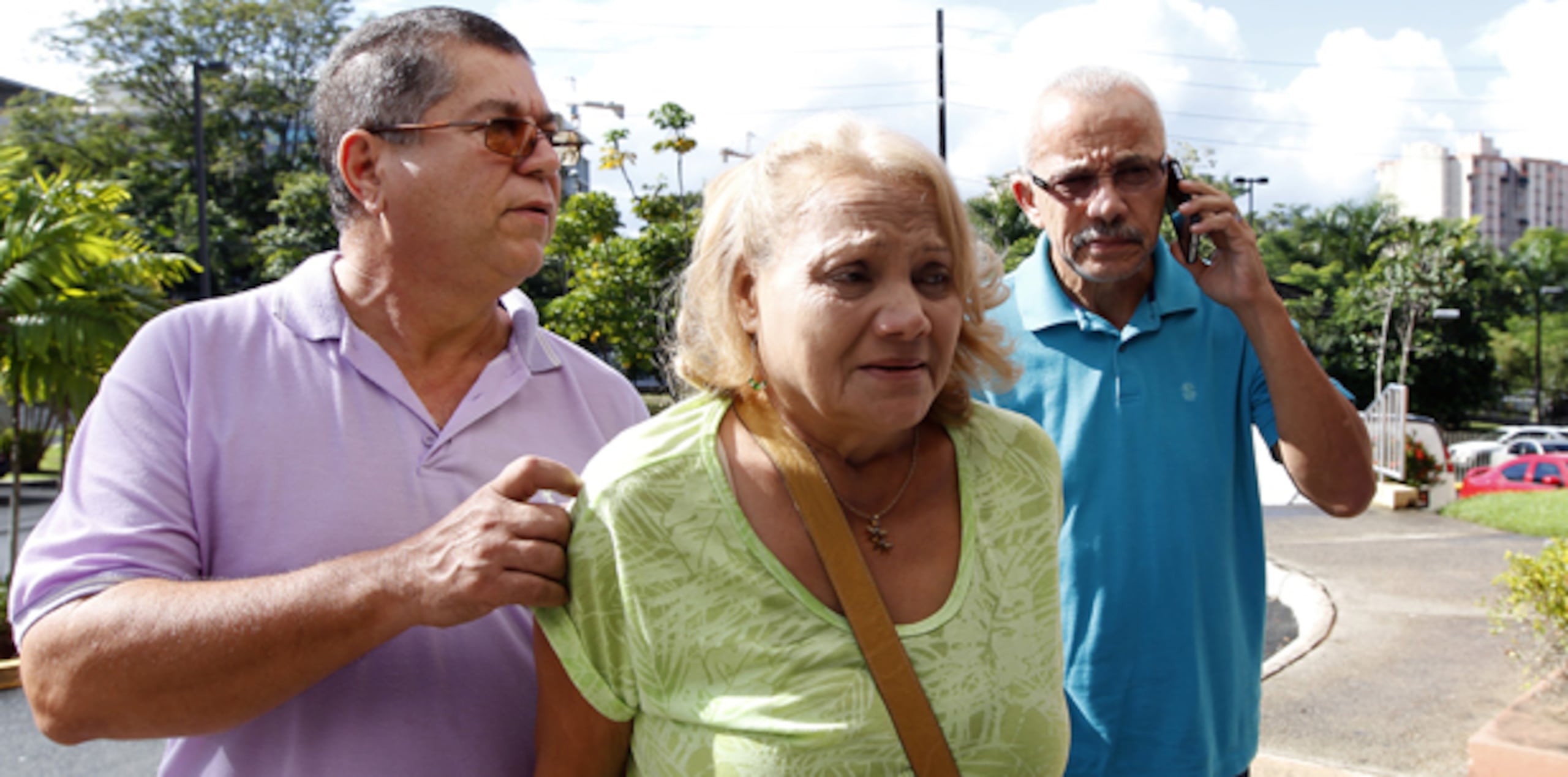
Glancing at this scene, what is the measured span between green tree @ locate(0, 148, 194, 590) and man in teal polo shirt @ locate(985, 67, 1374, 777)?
7378 millimetres

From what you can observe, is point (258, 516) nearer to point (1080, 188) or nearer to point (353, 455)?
point (353, 455)

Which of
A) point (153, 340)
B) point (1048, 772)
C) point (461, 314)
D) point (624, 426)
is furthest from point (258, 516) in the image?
point (1048, 772)

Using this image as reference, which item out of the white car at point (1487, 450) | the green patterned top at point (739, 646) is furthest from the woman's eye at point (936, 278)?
the white car at point (1487, 450)

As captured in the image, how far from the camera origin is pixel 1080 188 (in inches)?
100

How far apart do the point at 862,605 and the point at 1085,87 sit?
152 centimetres

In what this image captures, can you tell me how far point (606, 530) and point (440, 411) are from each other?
21.9 inches

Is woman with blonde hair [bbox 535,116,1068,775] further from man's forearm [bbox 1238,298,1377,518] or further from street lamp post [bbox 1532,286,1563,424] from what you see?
street lamp post [bbox 1532,286,1563,424]

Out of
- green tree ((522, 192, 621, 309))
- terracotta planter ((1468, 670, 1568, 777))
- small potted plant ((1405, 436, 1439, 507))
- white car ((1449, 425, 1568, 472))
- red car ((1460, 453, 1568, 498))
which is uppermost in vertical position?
green tree ((522, 192, 621, 309))

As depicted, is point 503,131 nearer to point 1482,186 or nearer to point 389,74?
point 389,74

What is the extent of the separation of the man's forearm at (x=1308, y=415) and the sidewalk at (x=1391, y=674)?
3193 mm

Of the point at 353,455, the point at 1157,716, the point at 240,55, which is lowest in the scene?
the point at 1157,716

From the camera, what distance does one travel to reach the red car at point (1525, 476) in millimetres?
20406

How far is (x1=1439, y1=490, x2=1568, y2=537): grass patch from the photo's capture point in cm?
→ 1477

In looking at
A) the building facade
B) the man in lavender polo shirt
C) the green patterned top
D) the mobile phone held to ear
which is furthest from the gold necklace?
the building facade
